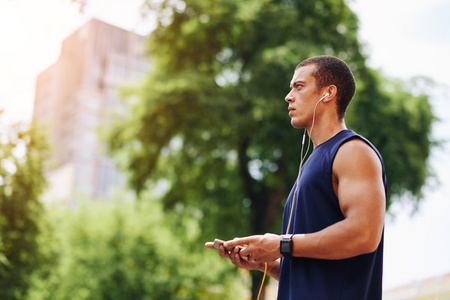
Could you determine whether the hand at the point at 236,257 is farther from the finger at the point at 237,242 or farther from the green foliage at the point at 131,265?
the green foliage at the point at 131,265

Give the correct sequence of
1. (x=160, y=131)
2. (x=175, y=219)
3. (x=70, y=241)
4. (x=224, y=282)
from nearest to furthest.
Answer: (x=160, y=131), (x=175, y=219), (x=224, y=282), (x=70, y=241)

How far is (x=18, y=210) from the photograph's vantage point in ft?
49.9

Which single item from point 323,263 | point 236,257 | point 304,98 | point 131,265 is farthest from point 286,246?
point 131,265

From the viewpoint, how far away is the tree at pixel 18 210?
14.6 meters

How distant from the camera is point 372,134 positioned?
53.5 feet

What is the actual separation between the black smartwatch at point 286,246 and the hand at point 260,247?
0.01 metres

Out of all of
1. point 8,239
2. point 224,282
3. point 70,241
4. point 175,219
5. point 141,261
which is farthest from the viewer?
point 70,241

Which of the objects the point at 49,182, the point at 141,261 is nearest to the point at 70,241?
the point at 141,261

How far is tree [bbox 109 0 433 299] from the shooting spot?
1627 cm

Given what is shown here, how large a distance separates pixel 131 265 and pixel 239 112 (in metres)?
9.89

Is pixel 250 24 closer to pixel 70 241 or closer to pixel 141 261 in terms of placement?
pixel 141 261

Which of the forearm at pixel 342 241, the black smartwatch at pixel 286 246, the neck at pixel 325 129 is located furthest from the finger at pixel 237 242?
the neck at pixel 325 129

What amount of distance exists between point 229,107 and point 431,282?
34.8ft

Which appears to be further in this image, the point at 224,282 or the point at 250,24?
the point at 224,282
